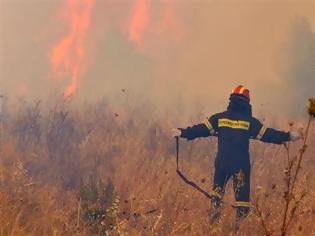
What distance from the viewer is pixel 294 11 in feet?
57.7

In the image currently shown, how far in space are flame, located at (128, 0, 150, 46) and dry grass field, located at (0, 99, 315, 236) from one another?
9.17 m

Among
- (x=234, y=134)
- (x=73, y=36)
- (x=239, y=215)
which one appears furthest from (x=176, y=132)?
(x=73, y=36)

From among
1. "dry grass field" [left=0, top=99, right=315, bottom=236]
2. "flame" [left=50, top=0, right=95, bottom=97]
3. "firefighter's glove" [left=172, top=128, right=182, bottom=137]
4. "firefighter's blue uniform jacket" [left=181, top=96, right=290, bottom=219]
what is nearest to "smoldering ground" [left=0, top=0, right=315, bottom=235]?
"dry grass field" [left=0, top=99, right=315, bottom=236]

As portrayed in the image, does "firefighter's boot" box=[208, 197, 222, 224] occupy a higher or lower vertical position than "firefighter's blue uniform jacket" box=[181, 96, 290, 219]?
lower

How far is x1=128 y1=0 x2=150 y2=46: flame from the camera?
63.3 feet

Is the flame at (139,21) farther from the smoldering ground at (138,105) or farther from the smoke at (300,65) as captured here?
the smoke at (300,65)

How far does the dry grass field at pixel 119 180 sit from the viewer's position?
4.51 metres

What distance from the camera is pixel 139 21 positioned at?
20.0m

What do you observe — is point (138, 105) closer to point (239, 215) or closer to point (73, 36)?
point (73, 36)

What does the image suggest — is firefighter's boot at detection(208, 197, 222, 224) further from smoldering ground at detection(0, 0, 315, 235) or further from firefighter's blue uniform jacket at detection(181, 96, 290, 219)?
firefighter's blue uniform jacket at detection(181, 96, 290, 219)

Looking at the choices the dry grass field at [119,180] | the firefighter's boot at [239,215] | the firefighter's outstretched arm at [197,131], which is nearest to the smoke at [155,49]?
the dry grass field at [119,180]

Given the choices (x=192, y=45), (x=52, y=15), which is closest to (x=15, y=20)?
(x=52, y=15)

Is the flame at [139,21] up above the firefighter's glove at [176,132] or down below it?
above

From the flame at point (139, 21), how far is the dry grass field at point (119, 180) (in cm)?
917
